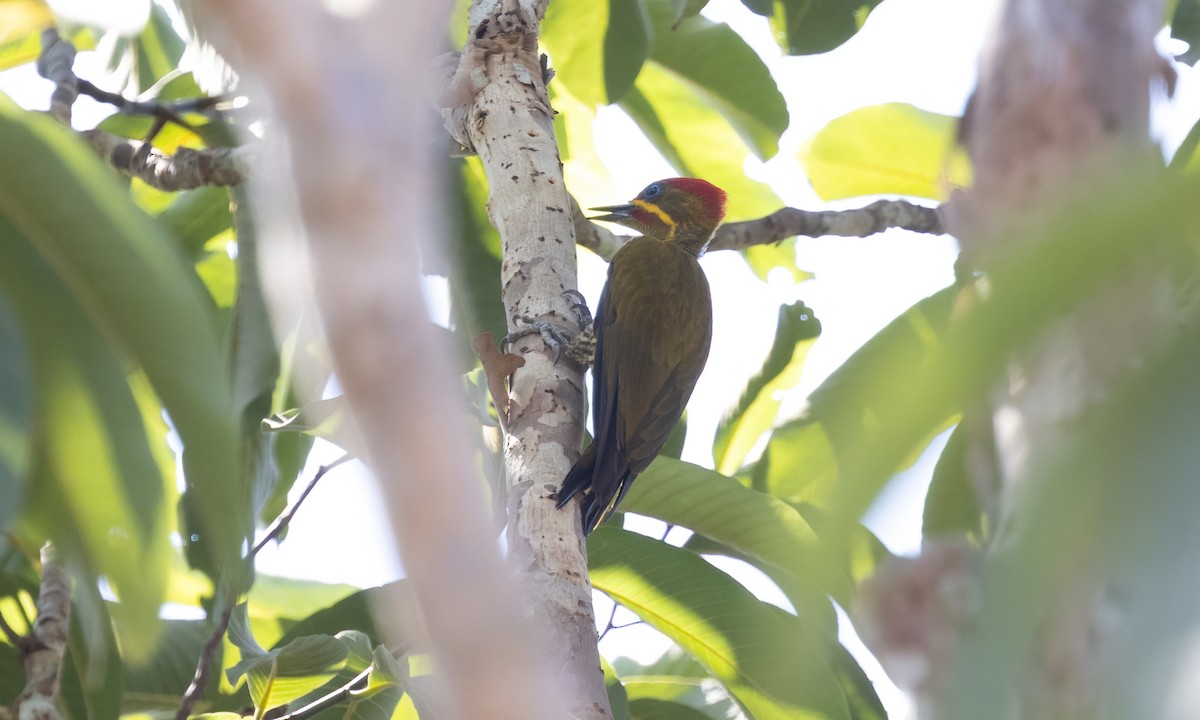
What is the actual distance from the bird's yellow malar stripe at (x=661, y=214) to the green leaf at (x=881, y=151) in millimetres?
558

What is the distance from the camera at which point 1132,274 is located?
731 mm

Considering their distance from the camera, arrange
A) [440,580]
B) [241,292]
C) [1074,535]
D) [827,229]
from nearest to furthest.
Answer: [440,580] < [1074,535] < [241,292] < [827,229]

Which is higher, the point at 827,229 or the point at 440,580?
the point at 827,229

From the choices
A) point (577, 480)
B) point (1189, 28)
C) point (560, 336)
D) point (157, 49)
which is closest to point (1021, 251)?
point (577, 480)

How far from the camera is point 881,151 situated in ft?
13.3

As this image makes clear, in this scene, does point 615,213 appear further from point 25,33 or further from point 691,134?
point 25,33

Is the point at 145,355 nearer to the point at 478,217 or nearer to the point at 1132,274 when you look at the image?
the point at 1132,274

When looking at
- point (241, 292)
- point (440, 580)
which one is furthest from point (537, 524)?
point (440, 580)

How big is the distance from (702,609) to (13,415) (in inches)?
78.9

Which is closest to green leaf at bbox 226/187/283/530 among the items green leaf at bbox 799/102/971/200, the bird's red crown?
the bird's red crown

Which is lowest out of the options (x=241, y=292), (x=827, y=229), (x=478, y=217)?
(x=241, y=292)

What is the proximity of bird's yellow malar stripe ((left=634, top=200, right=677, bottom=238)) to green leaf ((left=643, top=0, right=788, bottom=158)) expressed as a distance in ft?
1.37

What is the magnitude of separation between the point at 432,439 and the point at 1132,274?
51cm

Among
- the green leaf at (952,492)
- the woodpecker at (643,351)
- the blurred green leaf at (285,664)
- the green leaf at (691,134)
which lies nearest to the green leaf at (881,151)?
the green leaf at (691,134)
